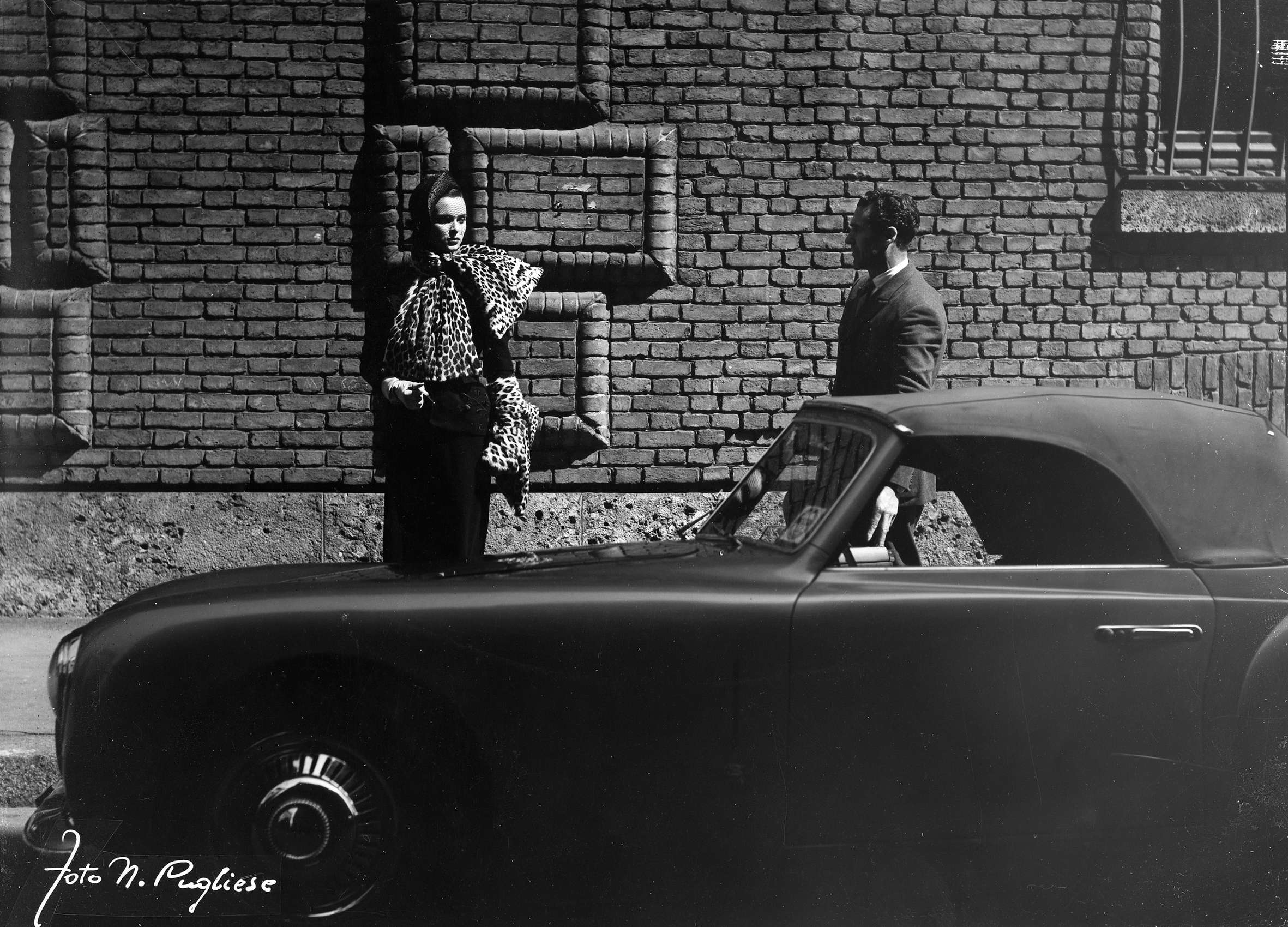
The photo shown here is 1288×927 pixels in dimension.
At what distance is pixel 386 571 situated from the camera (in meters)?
2.96

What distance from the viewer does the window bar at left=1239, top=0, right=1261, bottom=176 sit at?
6.56 metres

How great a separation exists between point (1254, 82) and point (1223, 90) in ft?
0.50

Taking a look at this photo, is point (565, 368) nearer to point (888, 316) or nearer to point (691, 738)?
point (888, 316)

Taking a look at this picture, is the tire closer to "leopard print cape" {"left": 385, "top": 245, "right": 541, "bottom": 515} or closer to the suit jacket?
"leopard print cape" {"left": 385, "top": 245, "right": 541, "bottom": 515}

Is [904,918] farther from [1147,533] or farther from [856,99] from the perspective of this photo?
[856,99]

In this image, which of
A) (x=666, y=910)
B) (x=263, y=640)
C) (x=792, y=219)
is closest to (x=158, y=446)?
(x=792, y=219)

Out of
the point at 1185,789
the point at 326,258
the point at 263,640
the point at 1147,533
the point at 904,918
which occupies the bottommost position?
the point at 904,918

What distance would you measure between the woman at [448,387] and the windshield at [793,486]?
1358 millimetres

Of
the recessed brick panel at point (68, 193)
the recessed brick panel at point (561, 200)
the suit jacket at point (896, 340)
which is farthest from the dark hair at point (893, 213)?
the recessed brick panel at point (68, 193)

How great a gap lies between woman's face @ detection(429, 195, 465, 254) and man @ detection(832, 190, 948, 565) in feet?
4.88

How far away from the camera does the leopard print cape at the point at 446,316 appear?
4406 mm

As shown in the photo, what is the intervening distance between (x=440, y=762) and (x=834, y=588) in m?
0.95

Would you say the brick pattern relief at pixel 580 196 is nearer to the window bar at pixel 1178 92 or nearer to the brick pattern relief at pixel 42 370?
the brick pattern relief at pixel 42 370

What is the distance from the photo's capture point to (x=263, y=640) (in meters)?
2.65
